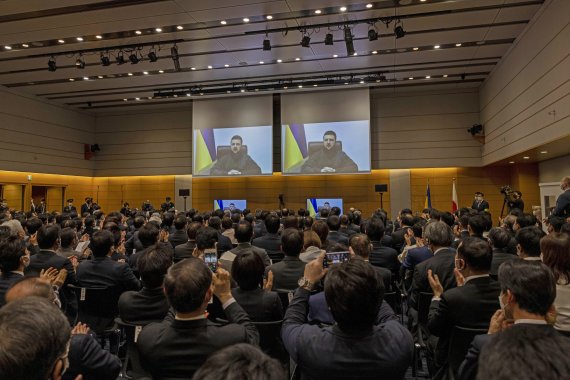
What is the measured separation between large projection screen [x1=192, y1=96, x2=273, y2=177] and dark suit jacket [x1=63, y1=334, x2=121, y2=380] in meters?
11.9

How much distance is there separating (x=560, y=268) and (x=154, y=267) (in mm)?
2577

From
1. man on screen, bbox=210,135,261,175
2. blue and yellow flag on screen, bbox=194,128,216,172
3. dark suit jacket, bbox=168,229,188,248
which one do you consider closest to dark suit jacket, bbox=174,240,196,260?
dark suit jacket, bbox=168,229,188,248

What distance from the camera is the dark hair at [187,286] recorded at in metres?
1.72

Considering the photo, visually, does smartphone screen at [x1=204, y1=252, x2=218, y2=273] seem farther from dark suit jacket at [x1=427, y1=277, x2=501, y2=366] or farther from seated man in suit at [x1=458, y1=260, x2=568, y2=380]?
seated man in suit at [x1=458, y1=260, x2=568, y2=380]

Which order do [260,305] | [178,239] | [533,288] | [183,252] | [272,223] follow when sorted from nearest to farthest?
1. [533,288]
2. [260,305]
3. [183,252]
4. [272,223]
5. [178,239]

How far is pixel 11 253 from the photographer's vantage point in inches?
116

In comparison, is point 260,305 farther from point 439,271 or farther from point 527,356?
point 527,356

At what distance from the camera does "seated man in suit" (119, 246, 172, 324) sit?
251 cm

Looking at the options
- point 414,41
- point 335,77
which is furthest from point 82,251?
point 335,77

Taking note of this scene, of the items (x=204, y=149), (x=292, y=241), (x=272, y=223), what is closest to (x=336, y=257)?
(x=292, y=241)

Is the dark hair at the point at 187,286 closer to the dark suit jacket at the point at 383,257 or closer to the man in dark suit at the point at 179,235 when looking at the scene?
the dark suit jacket at the point at 383,257

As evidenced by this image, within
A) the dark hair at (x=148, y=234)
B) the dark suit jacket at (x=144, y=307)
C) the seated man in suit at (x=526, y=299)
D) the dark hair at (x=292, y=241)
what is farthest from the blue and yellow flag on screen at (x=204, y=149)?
the seated man in suit at (x=526, y=299)

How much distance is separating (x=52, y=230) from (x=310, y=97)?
10.8 metres

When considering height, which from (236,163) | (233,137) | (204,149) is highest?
(233,137)
